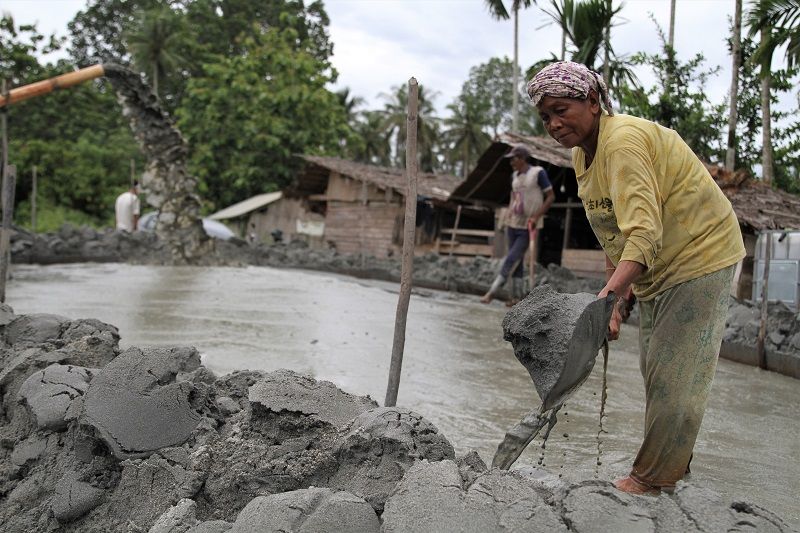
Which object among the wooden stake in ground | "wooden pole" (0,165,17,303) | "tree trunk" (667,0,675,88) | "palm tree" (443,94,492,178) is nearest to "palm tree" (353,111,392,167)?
"palm tree" (443,94,492,178)

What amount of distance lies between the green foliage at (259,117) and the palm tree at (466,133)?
8710 millimetres

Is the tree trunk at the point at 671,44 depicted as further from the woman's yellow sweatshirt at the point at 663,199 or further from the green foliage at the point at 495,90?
the green foliage at the point at 495,90

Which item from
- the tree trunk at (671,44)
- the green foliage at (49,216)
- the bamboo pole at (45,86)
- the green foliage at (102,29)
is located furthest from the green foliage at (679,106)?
the green foliage at (102,29)

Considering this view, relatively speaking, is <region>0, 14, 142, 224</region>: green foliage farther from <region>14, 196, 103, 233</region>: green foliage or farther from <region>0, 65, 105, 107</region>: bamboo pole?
<region>0, 65, 105, 107</region>: bamboo pole

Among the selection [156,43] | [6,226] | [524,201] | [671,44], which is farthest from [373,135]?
[6,226]

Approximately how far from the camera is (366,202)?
22.4m

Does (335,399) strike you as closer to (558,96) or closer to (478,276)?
(558,96)

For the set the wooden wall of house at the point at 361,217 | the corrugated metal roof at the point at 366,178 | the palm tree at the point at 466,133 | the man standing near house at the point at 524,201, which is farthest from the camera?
the palm tree at the point at 466,133

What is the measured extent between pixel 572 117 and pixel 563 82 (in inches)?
4.7

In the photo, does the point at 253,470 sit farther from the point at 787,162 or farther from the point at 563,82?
the point at 787,162

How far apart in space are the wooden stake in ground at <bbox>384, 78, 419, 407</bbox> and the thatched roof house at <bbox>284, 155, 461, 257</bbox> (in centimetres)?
1503

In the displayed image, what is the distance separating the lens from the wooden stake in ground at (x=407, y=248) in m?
3.68

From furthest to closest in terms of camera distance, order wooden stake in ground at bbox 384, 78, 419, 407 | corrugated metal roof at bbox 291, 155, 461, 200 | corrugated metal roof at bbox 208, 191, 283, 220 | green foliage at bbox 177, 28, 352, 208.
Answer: green foliage at bbox 177, 28, 352, 208 → corrugated metal roof at bbox 208, 191, 283, 220 → corrugated metal roof at bbox 291, 155, 461, 200 → wooden stake in ground at bbox 384, 78, 419, 407

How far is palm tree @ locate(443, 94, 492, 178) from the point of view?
3553 cm
